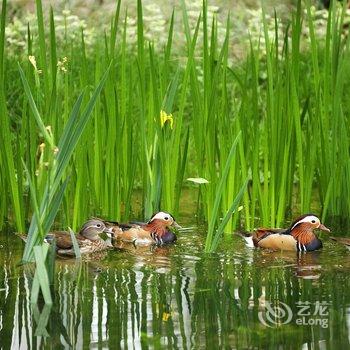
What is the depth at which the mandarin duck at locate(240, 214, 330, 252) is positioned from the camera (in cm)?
571

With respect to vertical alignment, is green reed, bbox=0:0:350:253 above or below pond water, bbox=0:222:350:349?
above

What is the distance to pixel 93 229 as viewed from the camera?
566 centimetres

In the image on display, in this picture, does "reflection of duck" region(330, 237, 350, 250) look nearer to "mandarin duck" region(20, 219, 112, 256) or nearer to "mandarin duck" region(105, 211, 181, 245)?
"mandarin duck" region(105, 211, 181, 245)

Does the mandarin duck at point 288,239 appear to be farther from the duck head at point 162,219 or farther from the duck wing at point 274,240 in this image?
the duck head at point 162,219

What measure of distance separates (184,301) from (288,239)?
1.39 m

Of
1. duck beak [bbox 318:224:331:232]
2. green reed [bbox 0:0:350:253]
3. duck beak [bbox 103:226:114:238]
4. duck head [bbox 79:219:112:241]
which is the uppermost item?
green reed [bbox 0:0:350:253]

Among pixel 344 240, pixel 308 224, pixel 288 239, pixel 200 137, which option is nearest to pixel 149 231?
pixel 200 137

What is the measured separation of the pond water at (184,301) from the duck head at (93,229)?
115 mm

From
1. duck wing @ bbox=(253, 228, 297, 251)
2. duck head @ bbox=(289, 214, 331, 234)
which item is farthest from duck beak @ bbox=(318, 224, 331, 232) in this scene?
duck wing @ bbox=(253, 228, 297, 251)

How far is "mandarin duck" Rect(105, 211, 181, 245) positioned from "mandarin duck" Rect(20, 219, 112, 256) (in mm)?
82

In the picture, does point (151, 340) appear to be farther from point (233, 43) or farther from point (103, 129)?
point (233, 43)

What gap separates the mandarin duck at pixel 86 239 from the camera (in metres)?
5.49

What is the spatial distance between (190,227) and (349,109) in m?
1.18

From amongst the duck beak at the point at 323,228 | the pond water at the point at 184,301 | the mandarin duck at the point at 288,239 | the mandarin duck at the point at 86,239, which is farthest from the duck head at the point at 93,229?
the duck beak at the point at 323,228
